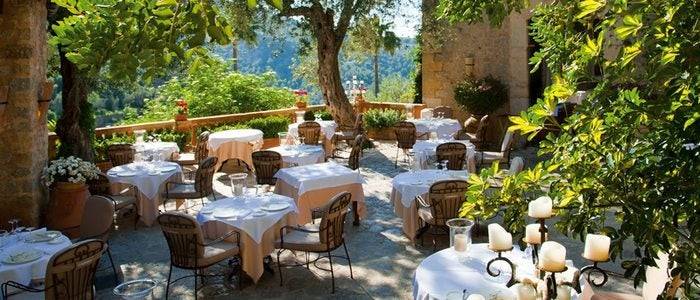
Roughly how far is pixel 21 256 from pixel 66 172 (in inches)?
105

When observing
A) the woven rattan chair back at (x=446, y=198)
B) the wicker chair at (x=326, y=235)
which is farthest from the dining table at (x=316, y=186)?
the woven rattan chair back at (x=446, y=198)

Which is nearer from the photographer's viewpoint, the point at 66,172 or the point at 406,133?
the point at 66,172

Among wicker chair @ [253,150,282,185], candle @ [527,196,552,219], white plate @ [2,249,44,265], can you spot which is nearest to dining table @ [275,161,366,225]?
wicker chair @ [253,150,282,185]

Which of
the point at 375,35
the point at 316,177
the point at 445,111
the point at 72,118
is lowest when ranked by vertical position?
the point at 316,177

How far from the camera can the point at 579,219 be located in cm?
148

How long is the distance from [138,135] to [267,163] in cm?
247

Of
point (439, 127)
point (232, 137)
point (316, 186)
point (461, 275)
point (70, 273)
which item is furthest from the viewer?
point (439, 127)

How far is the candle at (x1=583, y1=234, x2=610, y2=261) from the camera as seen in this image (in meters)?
2.19

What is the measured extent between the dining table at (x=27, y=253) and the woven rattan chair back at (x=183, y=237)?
0.81 metres

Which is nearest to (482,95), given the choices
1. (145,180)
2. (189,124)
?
(189,124)

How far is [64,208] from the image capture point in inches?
277

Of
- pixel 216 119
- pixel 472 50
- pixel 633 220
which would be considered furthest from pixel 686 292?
pixel 472 50

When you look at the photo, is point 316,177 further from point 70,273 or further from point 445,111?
point 445,111

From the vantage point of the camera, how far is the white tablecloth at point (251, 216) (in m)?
5.46
